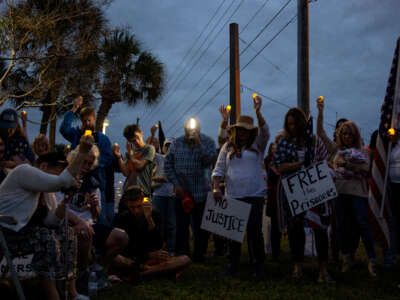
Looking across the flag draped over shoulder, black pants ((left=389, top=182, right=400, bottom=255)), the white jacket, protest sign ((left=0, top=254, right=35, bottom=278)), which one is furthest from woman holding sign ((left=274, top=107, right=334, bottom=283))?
protest sign ((left=0, top=254, right=35, bottom=278))

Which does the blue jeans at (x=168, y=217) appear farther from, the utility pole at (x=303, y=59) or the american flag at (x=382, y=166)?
the utility pole at (x=303, y=59)

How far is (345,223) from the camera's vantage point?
A: 16.4 ft

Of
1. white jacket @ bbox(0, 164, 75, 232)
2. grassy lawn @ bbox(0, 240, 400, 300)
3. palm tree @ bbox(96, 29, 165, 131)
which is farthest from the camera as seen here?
palm tree @ bbox(96, 29, 165, 131)

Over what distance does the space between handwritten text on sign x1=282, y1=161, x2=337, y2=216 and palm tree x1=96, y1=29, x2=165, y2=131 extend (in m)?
14.7

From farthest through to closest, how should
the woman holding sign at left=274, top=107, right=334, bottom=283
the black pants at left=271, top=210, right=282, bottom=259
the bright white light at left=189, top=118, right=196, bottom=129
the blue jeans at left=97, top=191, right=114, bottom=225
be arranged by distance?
the black pants at left=271, top=210, right=282, bottom=259
the bright white light at left=189, top=118, right=196, bottom=129
the blue jeans at left=97, top=191, right=114, bottom=225
the woman holding sign at left=274, top=107, right=334, bottom=283

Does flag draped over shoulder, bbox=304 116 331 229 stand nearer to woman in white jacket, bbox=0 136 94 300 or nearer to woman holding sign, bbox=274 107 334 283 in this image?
woman holding sign, bbox=274 107 334 283

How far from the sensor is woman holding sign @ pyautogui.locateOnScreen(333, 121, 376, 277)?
4.84 meters

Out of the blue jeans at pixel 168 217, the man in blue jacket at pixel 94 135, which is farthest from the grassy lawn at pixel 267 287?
the man in blue jacket at pixel 94 135

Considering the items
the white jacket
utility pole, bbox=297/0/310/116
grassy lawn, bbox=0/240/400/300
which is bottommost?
grassy lawn, bbox=0/240/400/300

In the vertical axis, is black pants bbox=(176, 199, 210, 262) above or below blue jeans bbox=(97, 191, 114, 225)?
below

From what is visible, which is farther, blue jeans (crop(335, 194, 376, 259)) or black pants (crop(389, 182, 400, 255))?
blue jeans (crop(335, 194, 376, 259))

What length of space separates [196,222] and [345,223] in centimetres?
187

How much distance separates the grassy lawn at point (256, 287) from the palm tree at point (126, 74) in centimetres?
1462

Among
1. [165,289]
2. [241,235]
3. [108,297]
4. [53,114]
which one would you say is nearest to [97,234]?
[108,297]
